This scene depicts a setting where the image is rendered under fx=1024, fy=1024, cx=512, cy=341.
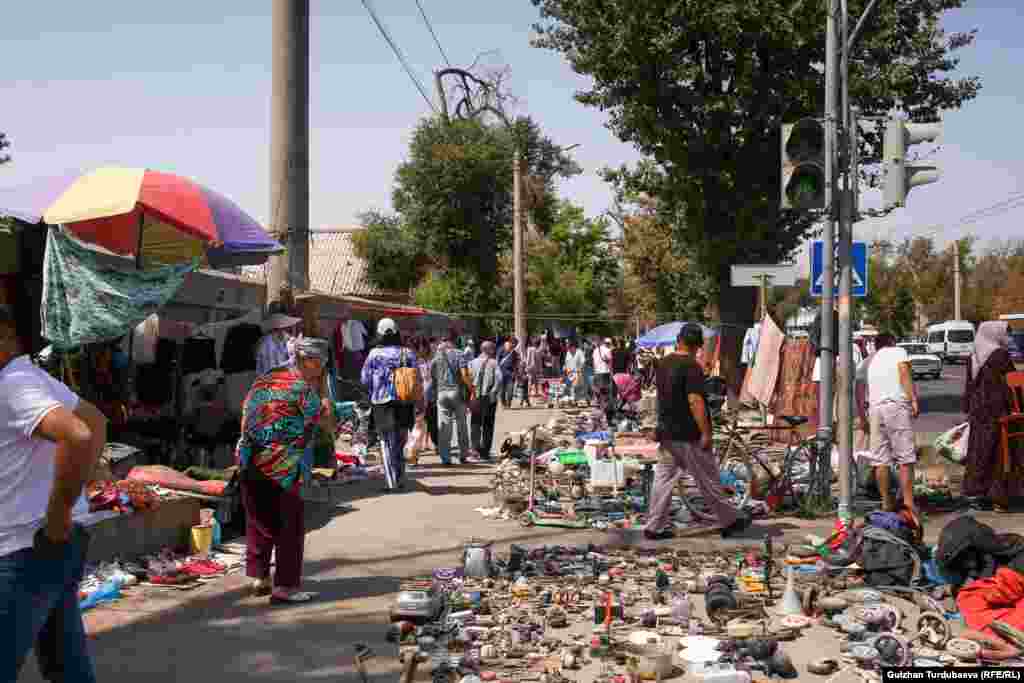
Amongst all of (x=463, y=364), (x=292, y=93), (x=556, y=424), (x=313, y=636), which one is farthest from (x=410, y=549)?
(x=556, y=424)

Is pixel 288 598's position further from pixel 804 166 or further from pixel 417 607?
pixel 804 166

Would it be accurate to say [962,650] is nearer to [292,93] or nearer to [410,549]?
[410,549]

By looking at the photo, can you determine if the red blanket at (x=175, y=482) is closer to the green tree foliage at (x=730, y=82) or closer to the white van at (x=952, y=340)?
the green tree foliage at (x=730, y=82)

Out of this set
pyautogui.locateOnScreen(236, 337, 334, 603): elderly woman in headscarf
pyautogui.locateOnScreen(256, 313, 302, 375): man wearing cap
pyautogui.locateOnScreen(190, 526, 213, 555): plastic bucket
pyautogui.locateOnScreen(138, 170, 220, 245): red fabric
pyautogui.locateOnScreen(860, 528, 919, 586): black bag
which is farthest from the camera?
pyautogui.locateOnScreen(256, 313, 302, 375): man wearing cap

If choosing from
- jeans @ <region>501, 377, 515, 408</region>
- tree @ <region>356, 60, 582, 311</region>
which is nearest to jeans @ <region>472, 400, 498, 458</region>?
jeans @ <region>501, 377, 515, 408</region>

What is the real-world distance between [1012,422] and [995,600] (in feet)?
17.8

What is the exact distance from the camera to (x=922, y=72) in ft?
77.0

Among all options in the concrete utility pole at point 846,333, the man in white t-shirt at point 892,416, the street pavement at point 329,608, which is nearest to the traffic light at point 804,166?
the concrete utility pole at point 846,333

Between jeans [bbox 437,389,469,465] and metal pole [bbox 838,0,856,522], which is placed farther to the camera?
jeans [bbox 437,389,469,465]

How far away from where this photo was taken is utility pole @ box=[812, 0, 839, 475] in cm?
938

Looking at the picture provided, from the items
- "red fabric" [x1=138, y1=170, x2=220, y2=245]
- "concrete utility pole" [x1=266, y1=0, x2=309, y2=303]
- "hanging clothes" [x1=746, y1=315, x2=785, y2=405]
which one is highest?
"concrete utility pole" [x1=266, y1=0, x2=309, y2=303]

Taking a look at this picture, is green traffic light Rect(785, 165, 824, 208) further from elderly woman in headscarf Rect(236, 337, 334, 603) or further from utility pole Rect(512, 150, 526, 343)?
utility pole Rect(512, 150, 526, 343)

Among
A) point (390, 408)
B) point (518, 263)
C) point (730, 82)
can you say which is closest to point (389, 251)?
point (518, 263)

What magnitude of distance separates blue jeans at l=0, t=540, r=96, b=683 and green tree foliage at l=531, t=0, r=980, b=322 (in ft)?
67.2
